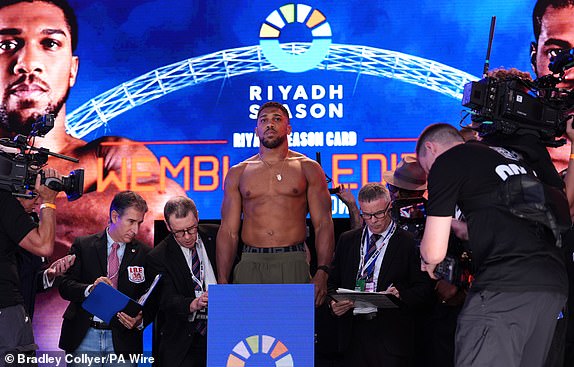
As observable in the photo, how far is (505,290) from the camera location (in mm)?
2879

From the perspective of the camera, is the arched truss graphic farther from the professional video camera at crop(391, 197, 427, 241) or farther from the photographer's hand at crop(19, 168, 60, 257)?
the photographer's hand at crop(19, 168, 60, 257)

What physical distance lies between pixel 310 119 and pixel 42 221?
2.93m

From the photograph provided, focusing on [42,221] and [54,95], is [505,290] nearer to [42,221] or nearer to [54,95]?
[42,221]

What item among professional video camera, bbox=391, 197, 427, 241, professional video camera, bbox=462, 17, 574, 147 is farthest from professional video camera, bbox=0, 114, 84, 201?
professional video camera, bbox=462, 17, 574, 147

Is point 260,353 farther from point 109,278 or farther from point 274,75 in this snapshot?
point 274,75

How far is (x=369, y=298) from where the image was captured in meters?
4.14

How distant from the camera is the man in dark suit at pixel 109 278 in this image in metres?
4.50

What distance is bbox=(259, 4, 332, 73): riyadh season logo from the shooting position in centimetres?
655

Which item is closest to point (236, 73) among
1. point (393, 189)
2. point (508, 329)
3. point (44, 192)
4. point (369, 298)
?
point (393, 189)

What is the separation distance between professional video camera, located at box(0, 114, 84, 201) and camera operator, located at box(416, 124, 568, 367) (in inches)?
89.9

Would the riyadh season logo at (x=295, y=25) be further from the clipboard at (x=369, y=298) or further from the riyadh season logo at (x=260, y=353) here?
the riyadh season logo at (x=260, y=353)

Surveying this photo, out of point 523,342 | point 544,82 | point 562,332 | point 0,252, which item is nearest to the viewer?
point 523,342

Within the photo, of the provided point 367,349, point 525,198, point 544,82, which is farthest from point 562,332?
point 367,349

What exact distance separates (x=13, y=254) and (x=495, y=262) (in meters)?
2.64
